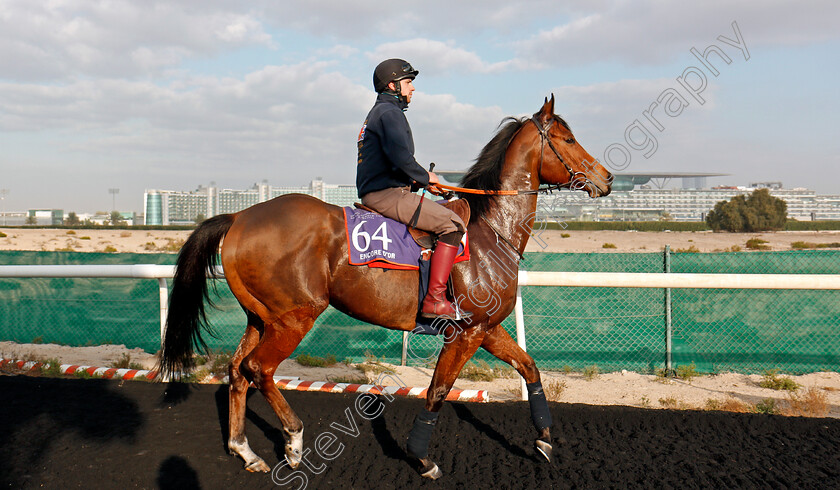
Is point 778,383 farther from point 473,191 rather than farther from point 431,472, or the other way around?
point 431,472

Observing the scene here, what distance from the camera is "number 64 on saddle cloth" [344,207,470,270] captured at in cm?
371

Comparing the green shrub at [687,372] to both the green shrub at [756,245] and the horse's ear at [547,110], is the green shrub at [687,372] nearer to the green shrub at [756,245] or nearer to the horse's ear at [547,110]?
the horse's ear at [547,110]

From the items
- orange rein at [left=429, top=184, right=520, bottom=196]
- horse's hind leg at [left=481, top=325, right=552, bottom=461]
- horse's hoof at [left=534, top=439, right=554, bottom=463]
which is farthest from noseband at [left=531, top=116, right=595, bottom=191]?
horse's hoof at [left=534, top=439, right=554, bottom=463]

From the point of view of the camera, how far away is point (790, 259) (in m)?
7.05

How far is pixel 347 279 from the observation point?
12.3ft

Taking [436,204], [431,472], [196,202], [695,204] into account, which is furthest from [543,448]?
[196,202]

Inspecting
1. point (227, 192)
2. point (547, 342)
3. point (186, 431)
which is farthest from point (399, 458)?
point (227, 192)

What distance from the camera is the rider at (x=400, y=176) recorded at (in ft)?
12.2

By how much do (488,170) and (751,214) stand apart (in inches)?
1875

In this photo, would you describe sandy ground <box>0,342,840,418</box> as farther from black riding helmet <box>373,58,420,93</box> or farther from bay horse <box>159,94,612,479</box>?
black riding helmet <box>373,58,420,93</box>

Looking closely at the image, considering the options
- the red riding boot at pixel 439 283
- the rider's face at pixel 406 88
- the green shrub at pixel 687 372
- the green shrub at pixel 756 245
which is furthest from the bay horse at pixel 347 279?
the green shrub at pixel 756 245

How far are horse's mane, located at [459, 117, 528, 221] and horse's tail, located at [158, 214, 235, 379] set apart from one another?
175cm

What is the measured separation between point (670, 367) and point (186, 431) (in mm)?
5326

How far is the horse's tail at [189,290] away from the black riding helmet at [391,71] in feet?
4.70
